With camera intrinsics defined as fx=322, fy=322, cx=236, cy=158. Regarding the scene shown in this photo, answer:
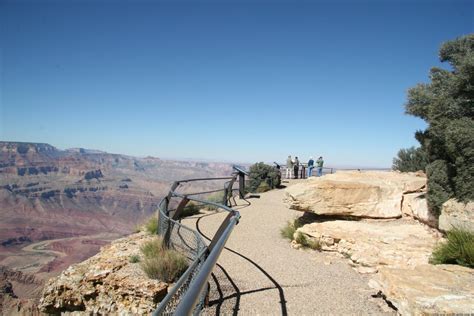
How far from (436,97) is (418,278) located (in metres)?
5.02

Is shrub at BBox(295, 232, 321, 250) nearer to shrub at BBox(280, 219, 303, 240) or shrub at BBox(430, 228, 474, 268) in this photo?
shrub at BBox(280, 219, 303, 240)

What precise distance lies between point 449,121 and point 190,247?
233 inches

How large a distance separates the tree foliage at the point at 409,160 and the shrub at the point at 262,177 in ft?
24.3

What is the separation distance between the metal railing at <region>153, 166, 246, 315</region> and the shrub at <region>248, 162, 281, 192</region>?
210 inches

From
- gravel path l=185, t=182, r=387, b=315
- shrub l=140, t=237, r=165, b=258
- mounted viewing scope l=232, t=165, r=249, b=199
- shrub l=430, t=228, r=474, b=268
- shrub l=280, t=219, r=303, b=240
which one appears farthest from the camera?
mounted viewing scope l=232, t=165, r=249, b=199

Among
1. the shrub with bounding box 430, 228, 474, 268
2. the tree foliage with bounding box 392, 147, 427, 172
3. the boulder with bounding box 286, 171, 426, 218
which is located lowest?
the shrub with bounding box 430, 228, 474, 268

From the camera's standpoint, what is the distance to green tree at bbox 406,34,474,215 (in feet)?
19.9

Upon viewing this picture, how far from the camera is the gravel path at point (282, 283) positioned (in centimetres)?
473

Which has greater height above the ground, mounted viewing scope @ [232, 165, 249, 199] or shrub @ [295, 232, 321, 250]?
mounted viewing scope @ [232, 165, 249, 199]

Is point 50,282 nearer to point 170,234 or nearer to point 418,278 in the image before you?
point 170,234

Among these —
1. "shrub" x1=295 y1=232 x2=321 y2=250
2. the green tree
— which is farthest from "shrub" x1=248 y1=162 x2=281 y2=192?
the green tree

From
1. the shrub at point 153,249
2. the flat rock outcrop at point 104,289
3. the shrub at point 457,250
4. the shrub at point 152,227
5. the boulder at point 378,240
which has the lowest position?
the flat rock outcrop at point 104,289

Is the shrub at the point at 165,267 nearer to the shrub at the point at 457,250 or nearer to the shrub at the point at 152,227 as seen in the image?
the shrub at the point at 152,227

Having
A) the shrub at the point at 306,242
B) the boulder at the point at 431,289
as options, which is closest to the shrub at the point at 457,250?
the boulder at the point at 431,289
